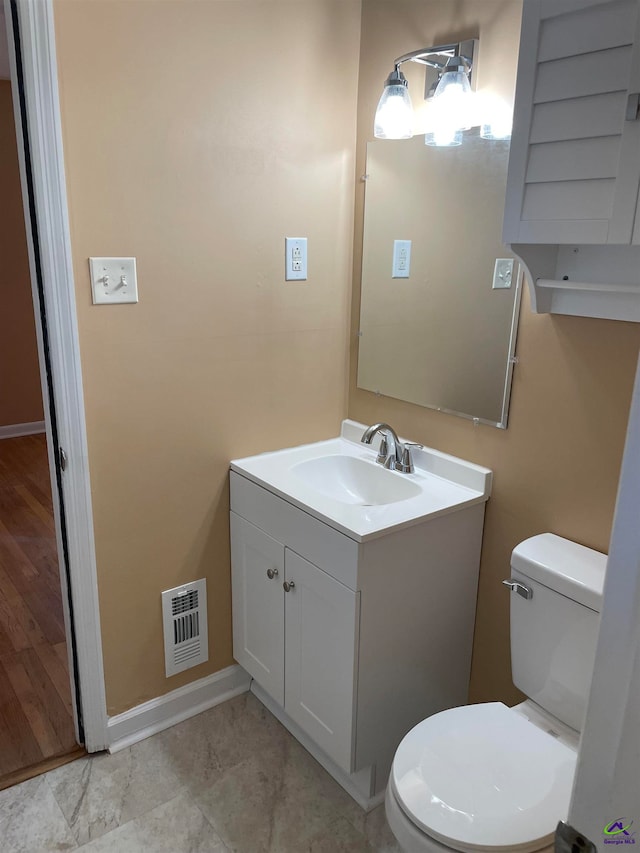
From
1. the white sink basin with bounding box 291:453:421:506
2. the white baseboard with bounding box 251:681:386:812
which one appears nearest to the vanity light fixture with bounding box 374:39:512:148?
the white sink basin with bounding box 291:453:421:506

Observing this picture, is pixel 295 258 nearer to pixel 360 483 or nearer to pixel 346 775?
pixel 360 483

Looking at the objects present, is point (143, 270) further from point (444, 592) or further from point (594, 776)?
point (594, 776)

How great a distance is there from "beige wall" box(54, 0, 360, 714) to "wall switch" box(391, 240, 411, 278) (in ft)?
0.66

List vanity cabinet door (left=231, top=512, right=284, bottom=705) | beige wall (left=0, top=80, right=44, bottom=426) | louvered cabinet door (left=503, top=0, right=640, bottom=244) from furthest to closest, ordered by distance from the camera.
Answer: beige wall (left=0, top=80, right=44, bottom=426)
vanity cabinet door (left=231, top=512, right=284, bottom=705)
louvered cabinet door (left=503, top=0, right=640, bottom=244)

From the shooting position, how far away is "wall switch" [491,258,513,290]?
1.62m

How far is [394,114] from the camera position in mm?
1713

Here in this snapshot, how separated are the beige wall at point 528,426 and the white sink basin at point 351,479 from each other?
0.55 ft

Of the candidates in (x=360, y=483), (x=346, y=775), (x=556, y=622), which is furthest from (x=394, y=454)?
(x=346, y=775)

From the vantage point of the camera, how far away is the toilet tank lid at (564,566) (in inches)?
54.8

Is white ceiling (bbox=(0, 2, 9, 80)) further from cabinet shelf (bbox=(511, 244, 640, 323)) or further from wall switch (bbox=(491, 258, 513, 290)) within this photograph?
cabinet shelf (bbox=(511, 244, 640, 323))

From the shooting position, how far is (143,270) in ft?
5.48

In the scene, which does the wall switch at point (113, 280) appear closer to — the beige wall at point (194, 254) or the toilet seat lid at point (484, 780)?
the beige wall at point (194, 254)

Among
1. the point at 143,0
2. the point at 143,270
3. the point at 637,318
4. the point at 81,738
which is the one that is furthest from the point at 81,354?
the point at 637,318

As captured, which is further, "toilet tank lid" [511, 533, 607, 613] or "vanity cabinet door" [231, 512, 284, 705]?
"vanity cabinet door" [231, 512, 284, 705]
